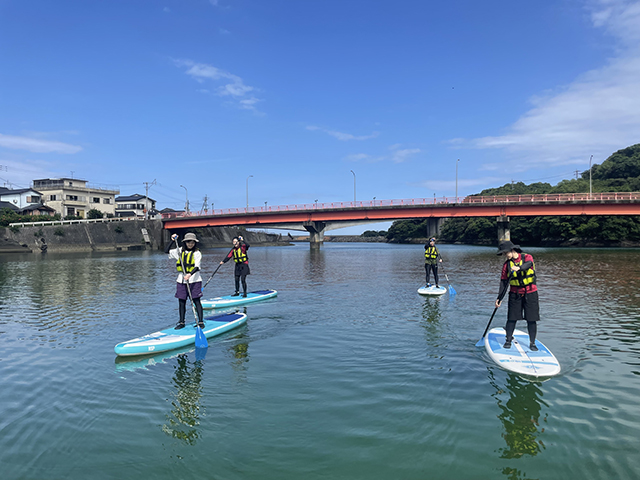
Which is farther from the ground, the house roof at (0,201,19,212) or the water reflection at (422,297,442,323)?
the house roof at (0,201,19,212)

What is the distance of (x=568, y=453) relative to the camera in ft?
16.4

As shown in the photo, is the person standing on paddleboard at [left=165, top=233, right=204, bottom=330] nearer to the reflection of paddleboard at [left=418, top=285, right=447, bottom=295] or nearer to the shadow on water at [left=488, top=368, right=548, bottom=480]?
the shadow on water at [left=488, top=368, right=548, bottom=480]

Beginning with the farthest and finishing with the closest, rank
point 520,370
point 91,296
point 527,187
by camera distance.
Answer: point 527,187 → point 91,296 → point 520,370

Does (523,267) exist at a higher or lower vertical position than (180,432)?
higher

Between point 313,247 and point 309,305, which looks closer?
point 309,305

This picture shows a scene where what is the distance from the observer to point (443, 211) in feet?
210

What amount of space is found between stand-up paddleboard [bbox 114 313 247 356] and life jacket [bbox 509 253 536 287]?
7429 millimetres

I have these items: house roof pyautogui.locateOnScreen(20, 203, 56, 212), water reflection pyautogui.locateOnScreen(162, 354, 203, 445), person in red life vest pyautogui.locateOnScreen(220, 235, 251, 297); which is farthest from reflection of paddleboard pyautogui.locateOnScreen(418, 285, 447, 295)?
house roof pyautogui.locateOnScreen(20, 203, 56, 212)

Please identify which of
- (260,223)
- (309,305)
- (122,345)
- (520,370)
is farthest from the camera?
(260,223)

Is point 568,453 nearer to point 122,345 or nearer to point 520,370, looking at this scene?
point 520,370

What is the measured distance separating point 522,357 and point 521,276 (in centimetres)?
161

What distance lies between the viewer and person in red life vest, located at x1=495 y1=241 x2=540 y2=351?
820 cm

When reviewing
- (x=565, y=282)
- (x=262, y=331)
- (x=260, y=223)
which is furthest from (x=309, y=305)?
(x=260, y=223)

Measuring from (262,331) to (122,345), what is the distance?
3714mm
